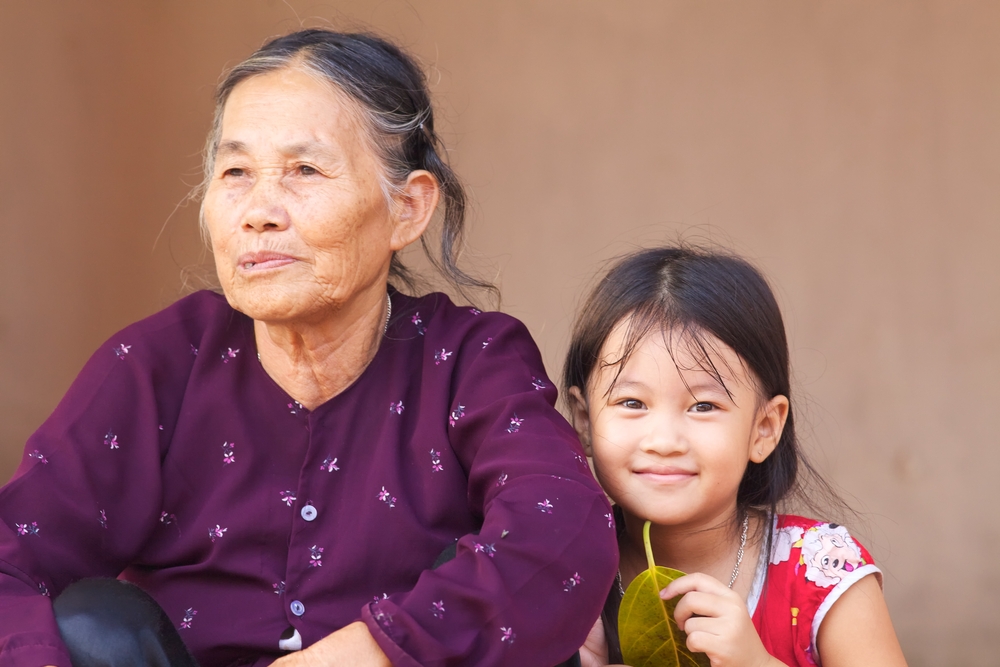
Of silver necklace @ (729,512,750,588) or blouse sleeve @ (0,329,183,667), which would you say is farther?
silver necklace @ (729,512,750,588)

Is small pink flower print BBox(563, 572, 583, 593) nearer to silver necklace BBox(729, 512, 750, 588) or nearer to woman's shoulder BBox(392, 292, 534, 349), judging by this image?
woman's shoulder BBox(392, 292, 534, 349)

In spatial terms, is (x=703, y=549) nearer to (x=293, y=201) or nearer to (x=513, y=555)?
(x=513, y=555)

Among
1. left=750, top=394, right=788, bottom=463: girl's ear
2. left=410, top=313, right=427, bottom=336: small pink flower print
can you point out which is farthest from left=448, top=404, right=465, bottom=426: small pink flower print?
left=750, top=394, right=788, bottom=463: girl's ear

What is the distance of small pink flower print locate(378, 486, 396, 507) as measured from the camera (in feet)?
6.79

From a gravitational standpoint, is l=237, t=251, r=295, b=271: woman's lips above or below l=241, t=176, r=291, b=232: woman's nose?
below

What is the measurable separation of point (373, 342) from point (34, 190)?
2159mm

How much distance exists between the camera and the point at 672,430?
2213 millimetres

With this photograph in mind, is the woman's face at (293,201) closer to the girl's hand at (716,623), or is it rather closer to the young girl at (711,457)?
the young girl at (711,457)

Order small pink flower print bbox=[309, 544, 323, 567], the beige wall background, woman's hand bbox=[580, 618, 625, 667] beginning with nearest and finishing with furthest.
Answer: small pink flower print bbox=[309, 544, 323, 567], woman's hand bbox=[580, 618, 625, 667], the beige wall background

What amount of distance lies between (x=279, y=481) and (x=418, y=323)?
45cm

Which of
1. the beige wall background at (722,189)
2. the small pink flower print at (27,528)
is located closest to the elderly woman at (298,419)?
the small pink flower print at (27,528)

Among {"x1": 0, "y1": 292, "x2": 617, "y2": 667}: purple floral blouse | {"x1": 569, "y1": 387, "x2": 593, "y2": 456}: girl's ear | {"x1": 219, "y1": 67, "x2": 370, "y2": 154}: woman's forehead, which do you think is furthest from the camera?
{"x1": 569, "y1": 387, "x2": 593, "y2": 456}: girl's ear

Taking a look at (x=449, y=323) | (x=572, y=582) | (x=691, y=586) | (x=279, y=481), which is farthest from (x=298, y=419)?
(x=691, y=586)

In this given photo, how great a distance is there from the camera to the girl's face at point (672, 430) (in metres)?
2.22
